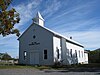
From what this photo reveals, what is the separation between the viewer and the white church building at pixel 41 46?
1393 inches

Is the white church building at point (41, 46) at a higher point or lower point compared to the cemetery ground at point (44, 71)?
higher

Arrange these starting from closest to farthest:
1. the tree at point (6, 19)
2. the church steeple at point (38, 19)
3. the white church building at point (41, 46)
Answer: the tree at point (6, 19)
the white church building at point (41, 46)
the church steeple at point (38, 19)

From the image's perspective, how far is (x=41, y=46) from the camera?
36.2 m

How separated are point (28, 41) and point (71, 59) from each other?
10.8 m

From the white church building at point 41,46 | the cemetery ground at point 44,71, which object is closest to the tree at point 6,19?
the cemetery ground at point 44,71

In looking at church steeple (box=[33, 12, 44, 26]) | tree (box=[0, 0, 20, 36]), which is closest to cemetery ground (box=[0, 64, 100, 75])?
tree (box=[0, 0, 20, 36])

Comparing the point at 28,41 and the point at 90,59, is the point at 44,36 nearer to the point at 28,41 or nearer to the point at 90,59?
the point at 28,41

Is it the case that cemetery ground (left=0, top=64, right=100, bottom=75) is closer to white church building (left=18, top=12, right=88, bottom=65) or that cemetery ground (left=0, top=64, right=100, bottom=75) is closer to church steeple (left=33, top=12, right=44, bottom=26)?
white church building (left=18, top=12, right=88, bottom=65)

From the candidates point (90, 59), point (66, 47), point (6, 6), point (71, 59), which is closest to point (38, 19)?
point (66, 47)

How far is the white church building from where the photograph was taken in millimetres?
35375

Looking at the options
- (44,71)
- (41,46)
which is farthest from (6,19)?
(41,46)

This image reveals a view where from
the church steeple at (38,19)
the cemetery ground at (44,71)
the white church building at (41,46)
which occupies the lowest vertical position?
the cemetery ground at (44,71)

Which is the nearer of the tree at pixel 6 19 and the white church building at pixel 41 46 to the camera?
the tree at pixel 6 19

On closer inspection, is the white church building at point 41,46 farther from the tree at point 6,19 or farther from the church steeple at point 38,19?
the tree at point 6,19
